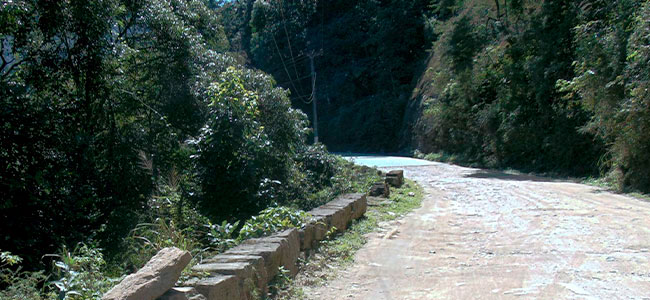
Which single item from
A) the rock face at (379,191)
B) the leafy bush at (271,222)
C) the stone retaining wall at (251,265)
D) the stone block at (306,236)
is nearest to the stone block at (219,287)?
the stone retaining wall at (251,265)

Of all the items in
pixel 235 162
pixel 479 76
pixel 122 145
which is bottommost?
pixel 235 162

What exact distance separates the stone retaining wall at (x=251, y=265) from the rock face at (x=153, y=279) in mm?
116

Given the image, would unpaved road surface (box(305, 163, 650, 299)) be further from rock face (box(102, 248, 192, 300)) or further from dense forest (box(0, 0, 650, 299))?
rock face (box(102, 248, 192, 300))

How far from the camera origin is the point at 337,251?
25.0ft

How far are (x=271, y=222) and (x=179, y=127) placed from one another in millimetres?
5649

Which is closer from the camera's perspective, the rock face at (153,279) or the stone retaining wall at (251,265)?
the rock face at (153,279)

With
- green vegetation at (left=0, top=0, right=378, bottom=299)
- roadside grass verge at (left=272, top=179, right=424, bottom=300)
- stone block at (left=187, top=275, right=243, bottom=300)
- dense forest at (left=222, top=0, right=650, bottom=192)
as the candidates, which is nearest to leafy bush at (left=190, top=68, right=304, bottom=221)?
green vegetation at (left=0, top=0, right=378, bottom=299)

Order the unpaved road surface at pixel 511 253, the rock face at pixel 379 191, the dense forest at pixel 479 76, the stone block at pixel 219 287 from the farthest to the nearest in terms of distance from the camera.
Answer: the dense forest at pixel 479 76
the rock face at pixel 379 191
the unpaved road surface at pixel 511 253
the stone block at pixel 219 287

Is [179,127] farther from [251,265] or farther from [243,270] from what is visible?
[243,270]

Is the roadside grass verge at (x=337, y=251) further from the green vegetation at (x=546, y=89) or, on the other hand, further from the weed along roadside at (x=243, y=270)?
the green vegetation at (x=546, y=89)

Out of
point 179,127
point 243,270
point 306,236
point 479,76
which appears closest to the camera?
point 243,270

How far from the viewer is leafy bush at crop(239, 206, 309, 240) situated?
21.2 ft

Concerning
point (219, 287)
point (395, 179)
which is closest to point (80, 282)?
point (219, 287)

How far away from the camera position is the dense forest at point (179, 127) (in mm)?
7449
